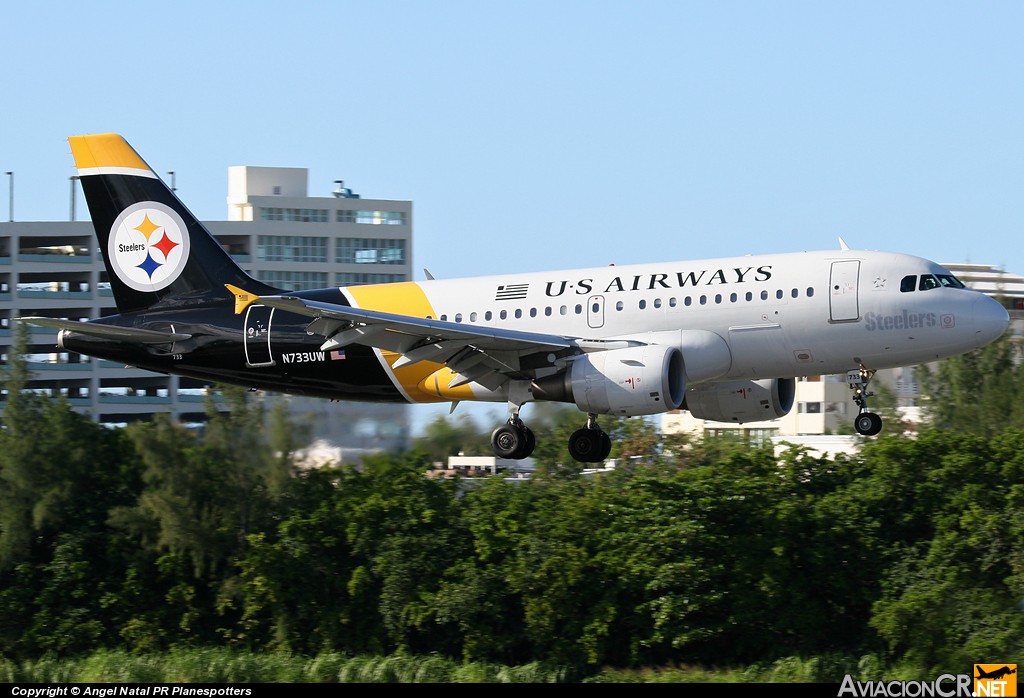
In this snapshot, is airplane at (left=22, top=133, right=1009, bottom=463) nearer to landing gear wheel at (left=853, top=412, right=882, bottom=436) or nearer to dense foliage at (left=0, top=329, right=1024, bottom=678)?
landing gear wheel at (left=853, top=412, right=882, bottom=436)

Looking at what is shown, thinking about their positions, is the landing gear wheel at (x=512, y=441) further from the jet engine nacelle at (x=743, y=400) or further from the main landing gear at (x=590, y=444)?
the jet engine nacelle at (x=743, y=400)

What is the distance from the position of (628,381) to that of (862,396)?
19.9 feet

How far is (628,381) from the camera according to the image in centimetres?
3234

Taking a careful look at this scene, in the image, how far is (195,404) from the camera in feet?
346

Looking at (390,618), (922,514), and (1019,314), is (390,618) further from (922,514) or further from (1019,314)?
(1019,314)

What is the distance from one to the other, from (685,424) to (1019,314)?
28.4 m

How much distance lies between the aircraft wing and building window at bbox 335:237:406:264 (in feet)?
323

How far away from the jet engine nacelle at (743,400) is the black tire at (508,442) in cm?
473

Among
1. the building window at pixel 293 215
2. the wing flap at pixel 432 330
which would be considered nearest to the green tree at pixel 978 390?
the wing flap at pixel 432 330

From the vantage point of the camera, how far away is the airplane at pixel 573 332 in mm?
32625

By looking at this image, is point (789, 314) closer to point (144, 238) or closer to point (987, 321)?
point (987, 321)

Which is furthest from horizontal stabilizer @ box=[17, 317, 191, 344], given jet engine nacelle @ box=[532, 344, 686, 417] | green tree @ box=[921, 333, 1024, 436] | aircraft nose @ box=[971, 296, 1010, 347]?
green tree @ box=[921, 333, 1024, 436]

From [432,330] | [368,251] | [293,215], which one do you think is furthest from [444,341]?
[293,215]

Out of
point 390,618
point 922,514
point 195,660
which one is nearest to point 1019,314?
point 922,514
